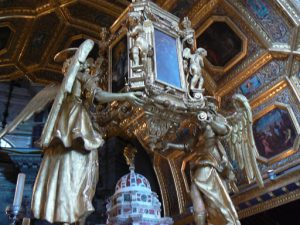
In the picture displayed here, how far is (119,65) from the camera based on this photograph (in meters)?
4.84

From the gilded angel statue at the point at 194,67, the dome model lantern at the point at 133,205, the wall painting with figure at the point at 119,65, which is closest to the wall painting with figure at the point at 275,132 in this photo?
the gilded angel statue at the point at 194,67

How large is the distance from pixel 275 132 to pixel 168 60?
3.18m

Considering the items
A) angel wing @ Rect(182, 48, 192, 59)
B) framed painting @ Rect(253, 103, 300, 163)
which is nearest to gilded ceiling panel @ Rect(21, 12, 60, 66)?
angel wing @ Rect(182, 48, 192, 59)

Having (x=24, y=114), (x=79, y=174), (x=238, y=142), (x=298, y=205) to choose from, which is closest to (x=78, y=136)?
(x=79, y=174)

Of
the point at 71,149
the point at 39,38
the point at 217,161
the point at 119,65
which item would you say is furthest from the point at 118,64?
the point at 39,38

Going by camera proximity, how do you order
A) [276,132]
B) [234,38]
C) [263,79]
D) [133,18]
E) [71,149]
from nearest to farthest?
1. [71,149]
2. [133,18]
3. [276,132]
4. [263,79]
5. [234,38]

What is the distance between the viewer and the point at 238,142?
493cm

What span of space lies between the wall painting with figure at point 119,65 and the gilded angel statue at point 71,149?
449 millimetres

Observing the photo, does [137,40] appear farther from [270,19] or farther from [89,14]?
[89,14]

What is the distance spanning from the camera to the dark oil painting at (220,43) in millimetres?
7422

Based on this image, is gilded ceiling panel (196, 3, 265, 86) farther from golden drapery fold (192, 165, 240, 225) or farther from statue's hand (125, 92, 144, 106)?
statue's hand (125, 92, 144, 106)

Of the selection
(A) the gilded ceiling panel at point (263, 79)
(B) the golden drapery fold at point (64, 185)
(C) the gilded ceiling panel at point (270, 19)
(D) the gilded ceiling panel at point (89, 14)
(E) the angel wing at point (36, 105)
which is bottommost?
(B) the golden drapery fold at point (64, 185)

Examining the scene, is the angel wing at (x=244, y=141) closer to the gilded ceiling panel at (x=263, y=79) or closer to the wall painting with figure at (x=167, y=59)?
the wall painting with figure at (x=167, y=59)

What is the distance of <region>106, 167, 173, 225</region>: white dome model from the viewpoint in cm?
460
